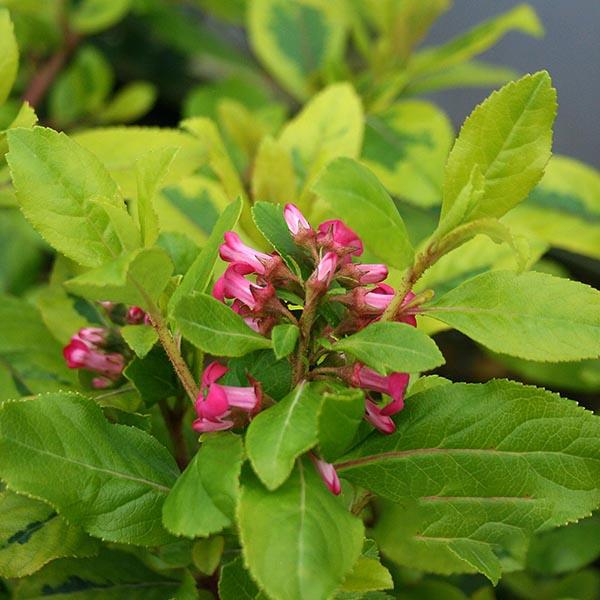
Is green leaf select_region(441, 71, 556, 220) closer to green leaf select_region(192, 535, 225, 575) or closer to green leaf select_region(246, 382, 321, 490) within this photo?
green leaf select_region(246, 382, 321, 490)

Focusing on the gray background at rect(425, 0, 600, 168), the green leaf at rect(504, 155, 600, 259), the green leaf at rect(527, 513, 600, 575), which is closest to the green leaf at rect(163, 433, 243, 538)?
the green leaf at rect(527, 513, 600, 575)

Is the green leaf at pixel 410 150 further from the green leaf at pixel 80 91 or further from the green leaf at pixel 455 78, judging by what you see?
the green leaf at pixel 80 91

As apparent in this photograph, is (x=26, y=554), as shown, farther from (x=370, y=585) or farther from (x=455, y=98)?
(x=455, y=98)

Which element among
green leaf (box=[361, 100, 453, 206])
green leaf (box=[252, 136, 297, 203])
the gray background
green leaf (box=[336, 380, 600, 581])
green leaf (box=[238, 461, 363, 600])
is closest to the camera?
green leaf (box=[238, 461, 363, 600])

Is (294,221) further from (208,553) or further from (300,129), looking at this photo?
(300,129)

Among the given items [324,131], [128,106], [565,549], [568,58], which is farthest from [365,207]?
[568,58]

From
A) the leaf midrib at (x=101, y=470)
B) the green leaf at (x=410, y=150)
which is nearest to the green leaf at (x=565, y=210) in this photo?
the green leaf at (x=410, y=150)
